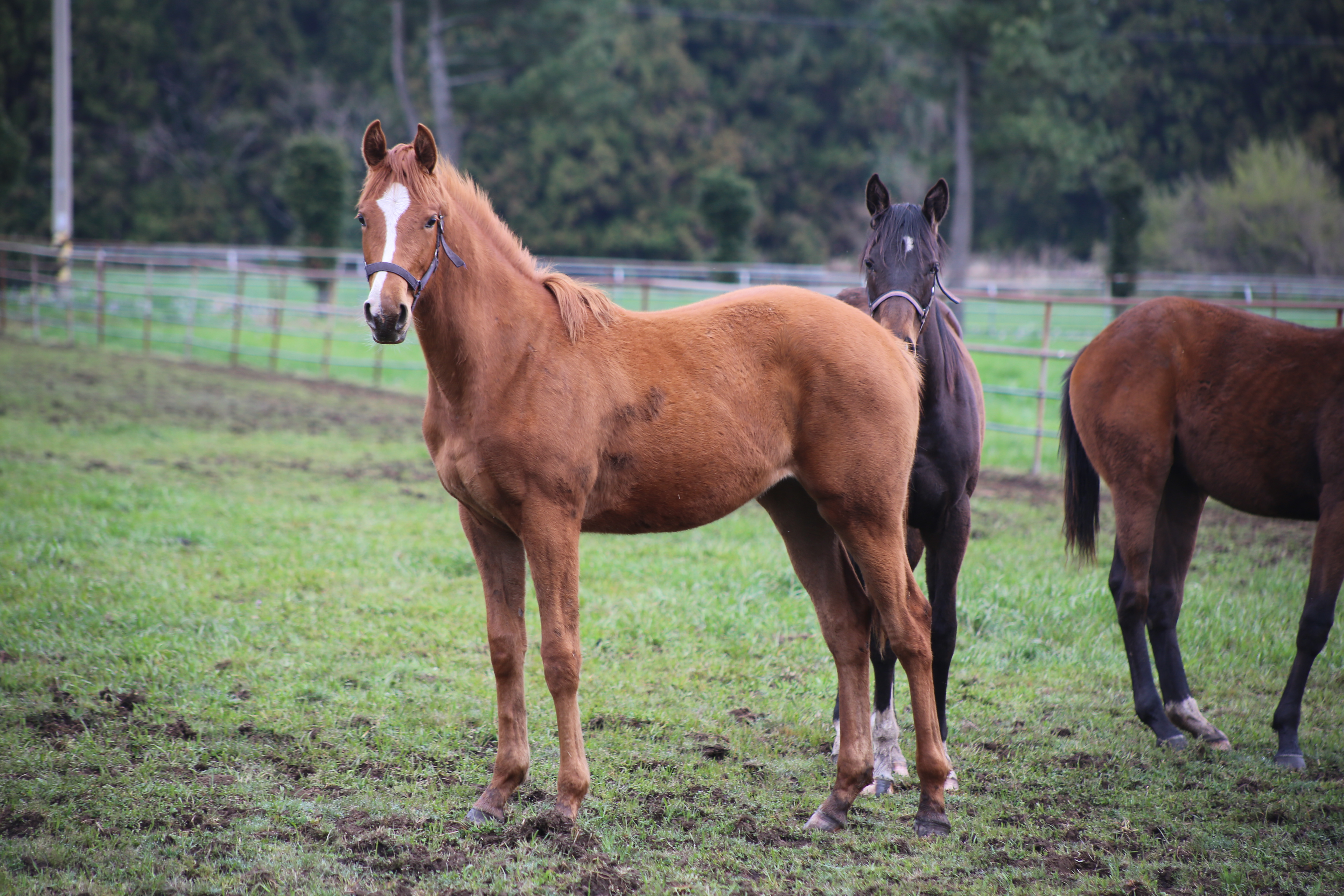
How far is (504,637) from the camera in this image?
127 inches

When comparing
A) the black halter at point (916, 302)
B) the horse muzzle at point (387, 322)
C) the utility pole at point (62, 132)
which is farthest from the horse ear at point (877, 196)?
the utility pole at point (62, 132)

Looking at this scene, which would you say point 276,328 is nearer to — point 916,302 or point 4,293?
point 4,293

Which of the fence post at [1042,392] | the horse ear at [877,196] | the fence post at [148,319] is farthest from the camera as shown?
the fence post at [148,319]

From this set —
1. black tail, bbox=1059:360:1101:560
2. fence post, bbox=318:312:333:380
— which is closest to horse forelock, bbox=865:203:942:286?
black tail, bbox=1059:360:1101:560

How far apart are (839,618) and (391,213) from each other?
6.81 ft

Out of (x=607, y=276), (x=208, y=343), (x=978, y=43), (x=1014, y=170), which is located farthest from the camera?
(x=1014, y=170)

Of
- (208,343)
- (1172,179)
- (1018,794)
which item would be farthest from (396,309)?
(1172,179)

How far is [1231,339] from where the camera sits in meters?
4.20

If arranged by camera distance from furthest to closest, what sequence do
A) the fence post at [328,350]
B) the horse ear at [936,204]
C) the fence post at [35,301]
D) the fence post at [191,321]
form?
the fence post at [35,301], the fence post at [191,321], the fence post at [328,350], the horse ear at [936,204]

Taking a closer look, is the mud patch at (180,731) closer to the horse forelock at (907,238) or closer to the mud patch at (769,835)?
the mud patch at (769,835)

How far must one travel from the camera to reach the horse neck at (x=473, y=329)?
9.95 ft

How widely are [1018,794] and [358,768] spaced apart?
2.45 m

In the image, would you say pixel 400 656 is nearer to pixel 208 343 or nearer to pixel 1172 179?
pixel 208 343

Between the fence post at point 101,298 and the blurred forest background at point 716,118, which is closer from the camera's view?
the fence post at point 101,298
